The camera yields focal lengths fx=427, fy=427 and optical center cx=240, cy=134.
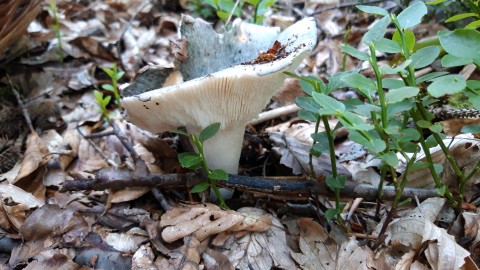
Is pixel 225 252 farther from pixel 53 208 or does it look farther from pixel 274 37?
pixel 274 37

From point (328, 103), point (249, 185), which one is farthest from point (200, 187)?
point (328, 103)

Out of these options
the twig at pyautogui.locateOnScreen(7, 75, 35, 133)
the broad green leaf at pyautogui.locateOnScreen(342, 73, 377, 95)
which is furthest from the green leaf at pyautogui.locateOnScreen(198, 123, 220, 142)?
the twig at pyautogui.locateOnScreen(7, 75, 35, 133)

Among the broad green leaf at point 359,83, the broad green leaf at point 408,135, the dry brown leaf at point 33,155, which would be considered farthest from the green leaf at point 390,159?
Result: the dry brown leaf at point 33,155

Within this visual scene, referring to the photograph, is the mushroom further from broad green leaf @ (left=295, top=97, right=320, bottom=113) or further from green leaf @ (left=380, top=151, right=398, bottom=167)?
green leaf @ (left=380, top=151, right=398, bottom=167)

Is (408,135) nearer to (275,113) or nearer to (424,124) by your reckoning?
(424,124)

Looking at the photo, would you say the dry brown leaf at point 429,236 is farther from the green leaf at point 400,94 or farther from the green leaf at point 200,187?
the green leaf at point 200,187
